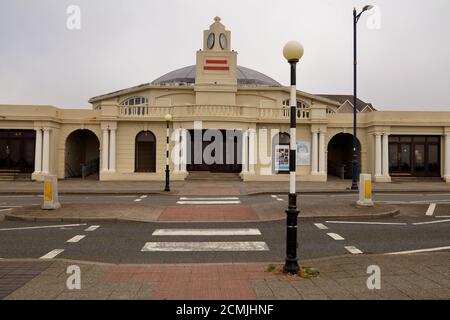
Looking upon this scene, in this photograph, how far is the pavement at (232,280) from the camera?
5180 mm

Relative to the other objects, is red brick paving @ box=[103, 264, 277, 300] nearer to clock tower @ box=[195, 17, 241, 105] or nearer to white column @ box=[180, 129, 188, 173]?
white column @ box=[180, 129, 188, 173]

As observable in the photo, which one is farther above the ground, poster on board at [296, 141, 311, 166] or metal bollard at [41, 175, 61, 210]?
poster on board at [296, 141, 311, 166]

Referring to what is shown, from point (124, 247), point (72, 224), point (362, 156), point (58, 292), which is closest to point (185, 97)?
point (362, 156)

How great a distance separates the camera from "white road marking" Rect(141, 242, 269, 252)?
8.37m

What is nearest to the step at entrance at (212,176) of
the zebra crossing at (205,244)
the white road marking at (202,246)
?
the zebra crossing at (205,244)

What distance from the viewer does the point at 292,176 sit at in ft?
21.0

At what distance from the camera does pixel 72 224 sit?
11.3m

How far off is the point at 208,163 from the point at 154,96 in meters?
10.4

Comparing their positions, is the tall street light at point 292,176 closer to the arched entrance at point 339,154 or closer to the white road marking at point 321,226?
the white road marking at point 321,226

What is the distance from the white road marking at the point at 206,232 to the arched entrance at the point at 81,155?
74.8 ft

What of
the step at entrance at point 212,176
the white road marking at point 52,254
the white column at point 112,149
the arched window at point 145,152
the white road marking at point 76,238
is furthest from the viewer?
the arched window at point 145,152

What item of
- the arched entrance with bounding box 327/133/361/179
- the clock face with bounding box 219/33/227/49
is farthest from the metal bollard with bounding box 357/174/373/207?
the clock face with bounding box 219/33/227/49

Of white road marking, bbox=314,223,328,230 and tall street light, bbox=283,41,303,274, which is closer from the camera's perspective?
tall street light, bbox=283,41,303,274

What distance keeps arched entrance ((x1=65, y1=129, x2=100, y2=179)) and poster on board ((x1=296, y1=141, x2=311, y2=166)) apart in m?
16.7
